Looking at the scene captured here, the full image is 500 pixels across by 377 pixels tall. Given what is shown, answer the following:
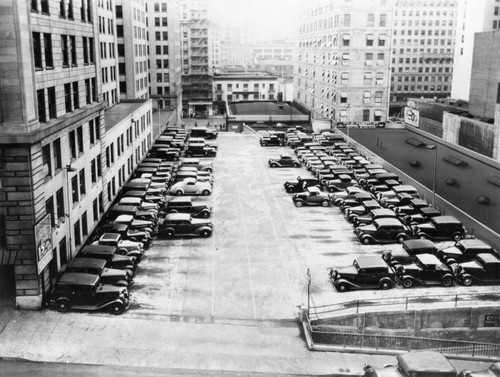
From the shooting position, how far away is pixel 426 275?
32.6 meters

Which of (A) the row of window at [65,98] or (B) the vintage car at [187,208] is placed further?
(B) the vintage car at [187,208]

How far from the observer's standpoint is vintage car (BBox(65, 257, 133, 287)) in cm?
3014

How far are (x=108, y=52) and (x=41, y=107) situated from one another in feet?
154

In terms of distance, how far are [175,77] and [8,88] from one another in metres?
91.0

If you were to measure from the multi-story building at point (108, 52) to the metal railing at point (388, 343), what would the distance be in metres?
50.2

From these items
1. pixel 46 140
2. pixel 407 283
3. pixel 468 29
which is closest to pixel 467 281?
pixel 407 283

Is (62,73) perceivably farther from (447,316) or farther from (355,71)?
(355,71)

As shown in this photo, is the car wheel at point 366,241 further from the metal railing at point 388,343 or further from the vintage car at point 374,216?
the metal railing at point 388,343

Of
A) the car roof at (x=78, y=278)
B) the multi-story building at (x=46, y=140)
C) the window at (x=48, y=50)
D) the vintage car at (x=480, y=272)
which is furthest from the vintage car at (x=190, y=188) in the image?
the vintage car at (x=480, y=272)

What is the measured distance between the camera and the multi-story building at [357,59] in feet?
309

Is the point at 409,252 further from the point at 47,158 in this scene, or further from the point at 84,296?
the point at 47,158

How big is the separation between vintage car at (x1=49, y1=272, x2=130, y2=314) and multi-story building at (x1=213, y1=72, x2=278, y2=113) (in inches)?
5182

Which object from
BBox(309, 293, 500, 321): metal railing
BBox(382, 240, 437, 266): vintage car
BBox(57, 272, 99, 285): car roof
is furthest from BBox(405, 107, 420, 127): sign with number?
BBox(57, 272, 99, 285): car roof

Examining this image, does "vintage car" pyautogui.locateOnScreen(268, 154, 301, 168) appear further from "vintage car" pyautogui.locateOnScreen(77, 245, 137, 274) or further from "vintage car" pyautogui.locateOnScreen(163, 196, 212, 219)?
"vintage car" pyautogui.locateOnScreen(77, 245, 137, 274)
